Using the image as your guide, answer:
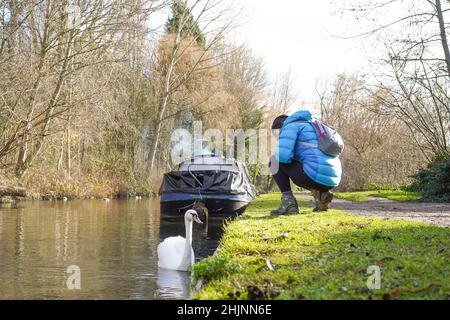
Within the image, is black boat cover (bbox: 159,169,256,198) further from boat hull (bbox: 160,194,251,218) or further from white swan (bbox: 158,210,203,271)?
white swan (bbox: 158,210,203,271)

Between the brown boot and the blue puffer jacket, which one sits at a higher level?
the blue puffer jacket

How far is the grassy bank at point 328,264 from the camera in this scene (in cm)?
438

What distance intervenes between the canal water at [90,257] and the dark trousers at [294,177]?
1.87 meters

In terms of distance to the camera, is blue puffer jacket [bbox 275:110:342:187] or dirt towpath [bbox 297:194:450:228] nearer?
dirt towpath [bbox 297:194:450:228]

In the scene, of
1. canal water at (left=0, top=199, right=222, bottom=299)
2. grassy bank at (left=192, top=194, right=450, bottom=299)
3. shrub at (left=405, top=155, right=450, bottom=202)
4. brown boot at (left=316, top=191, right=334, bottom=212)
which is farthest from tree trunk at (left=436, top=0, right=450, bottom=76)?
grassy bank at (left=192, top=194, right=450, bottom=299)

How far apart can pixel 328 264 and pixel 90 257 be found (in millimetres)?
4911

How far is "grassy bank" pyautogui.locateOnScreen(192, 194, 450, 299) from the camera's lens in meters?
4.38

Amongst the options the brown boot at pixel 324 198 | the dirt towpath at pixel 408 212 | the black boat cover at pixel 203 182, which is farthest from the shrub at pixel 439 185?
the brown boot at pixel 324 198

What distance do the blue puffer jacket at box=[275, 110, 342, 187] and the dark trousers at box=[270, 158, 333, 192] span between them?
4.2 inches

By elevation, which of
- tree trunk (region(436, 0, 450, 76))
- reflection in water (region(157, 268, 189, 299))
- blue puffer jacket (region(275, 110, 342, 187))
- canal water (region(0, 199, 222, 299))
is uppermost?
tree trunk (region(436, 0, 450, 76))

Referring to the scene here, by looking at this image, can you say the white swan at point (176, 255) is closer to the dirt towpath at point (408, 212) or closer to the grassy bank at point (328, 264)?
the grassy bank at point (328, 264)
